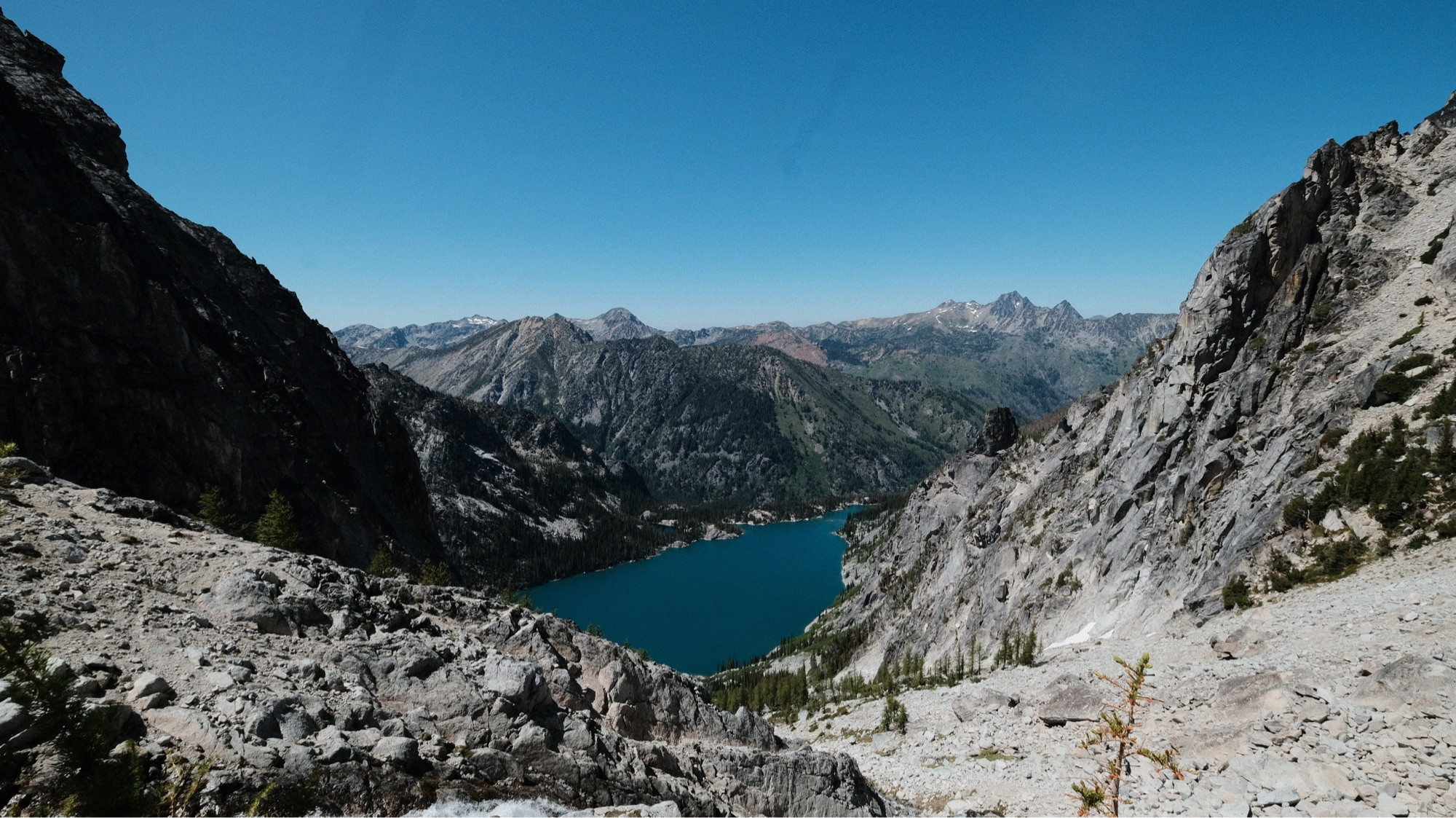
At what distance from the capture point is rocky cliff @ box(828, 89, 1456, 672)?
3033 cm

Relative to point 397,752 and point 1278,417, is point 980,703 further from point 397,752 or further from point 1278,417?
point 397,752

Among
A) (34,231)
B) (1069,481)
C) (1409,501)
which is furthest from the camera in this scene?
(1069,481)

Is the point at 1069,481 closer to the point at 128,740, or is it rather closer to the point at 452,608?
the point at 452,608

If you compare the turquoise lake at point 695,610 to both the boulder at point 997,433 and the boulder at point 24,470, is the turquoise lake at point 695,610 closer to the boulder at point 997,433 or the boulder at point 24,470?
the boulder at point 997,433

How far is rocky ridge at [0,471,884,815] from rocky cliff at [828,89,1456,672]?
28133mm

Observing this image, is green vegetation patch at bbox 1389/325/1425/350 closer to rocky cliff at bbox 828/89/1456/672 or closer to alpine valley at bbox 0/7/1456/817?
rocky cliff at bbox 828/89/1456/672

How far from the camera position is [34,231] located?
43344 millimetres

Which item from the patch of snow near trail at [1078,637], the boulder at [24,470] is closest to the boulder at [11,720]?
the boulder at [24,470]

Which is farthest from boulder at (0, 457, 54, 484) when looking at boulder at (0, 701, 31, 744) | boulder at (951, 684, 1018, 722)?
boulder at (951, 684, 1018, 722)

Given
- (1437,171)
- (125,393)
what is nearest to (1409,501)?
(1437,171)

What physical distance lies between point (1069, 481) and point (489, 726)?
79.0 m

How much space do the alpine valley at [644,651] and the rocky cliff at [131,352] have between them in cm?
33

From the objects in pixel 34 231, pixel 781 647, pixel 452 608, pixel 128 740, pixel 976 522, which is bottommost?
pixel 781 647

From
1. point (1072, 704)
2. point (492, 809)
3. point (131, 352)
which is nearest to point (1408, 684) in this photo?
point (1072, 704)
